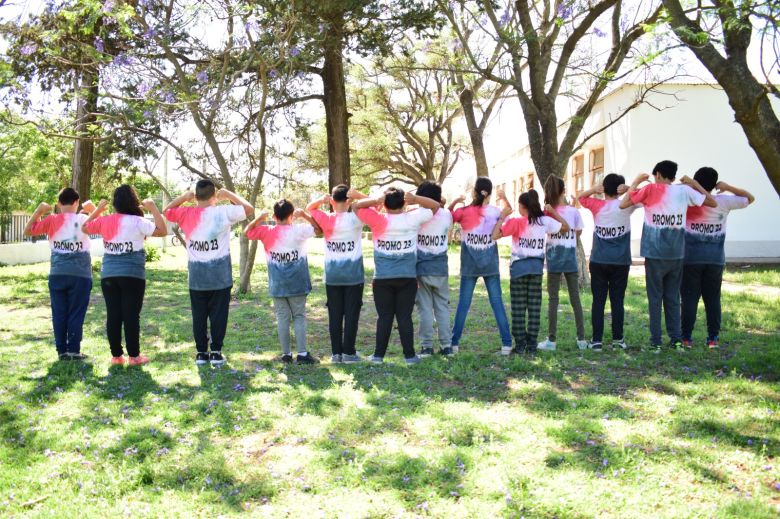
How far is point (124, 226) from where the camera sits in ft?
19.8

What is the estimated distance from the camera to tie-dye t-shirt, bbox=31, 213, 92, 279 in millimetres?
6328

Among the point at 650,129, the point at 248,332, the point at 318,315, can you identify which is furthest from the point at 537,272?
the point at 650,129

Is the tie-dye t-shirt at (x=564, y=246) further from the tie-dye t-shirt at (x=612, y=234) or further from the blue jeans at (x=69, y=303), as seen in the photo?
the blue jeans at (x=69, y=303)

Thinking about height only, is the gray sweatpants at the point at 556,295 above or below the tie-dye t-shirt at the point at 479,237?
below

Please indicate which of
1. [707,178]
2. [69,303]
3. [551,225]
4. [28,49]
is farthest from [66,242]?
[28,49]

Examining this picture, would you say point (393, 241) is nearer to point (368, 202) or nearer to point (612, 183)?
point (368, 202)

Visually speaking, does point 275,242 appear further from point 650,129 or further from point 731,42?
point 650,129

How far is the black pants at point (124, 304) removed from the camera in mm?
6035

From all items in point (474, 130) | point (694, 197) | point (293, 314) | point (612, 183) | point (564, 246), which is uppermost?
point (474, 130)

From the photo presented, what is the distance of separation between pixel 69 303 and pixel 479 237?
4.08 metres

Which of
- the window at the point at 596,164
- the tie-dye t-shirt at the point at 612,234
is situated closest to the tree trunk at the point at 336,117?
the tie-dye t-shirt at the point at 612,234

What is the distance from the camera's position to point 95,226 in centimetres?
619

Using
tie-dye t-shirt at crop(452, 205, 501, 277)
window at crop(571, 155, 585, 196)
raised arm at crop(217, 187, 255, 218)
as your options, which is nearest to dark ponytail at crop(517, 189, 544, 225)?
tie-dye t-shirt at crop(452, 205, 501, 277)

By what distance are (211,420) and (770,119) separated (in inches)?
201
